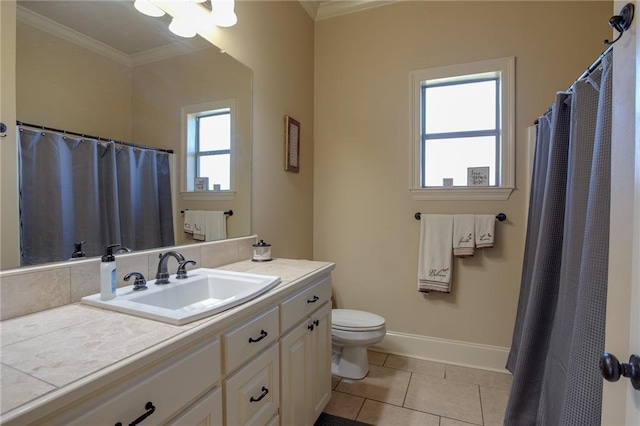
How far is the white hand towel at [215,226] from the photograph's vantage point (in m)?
1.67

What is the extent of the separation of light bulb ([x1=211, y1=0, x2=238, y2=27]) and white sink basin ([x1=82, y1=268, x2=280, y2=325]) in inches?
52.5

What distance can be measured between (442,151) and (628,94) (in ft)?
6.45

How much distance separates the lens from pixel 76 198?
109cm

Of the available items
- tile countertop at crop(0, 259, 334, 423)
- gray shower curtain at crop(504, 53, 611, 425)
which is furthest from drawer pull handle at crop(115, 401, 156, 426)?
gray shower curtain at crop(504, 53, 611, 425)

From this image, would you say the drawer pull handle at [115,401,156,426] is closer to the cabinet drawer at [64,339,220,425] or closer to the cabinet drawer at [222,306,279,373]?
the cabinet drawer at [64,339,220,425]

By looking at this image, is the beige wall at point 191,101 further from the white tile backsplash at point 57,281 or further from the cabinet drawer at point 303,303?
the cabinet drawer at point 303,303

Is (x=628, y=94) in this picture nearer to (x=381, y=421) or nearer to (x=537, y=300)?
(x=537, y=300)

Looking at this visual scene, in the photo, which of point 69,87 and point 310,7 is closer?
point 69,87

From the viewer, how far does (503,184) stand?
2.27 metres

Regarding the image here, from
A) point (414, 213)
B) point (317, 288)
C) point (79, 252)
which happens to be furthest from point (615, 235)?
point (414, 213)

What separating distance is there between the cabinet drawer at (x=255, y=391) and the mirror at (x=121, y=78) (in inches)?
28.7

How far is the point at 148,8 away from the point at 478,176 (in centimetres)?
234

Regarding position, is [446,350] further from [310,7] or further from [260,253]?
[310,7]

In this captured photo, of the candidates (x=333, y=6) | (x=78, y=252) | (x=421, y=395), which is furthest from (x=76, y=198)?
(x=333, y=6)
